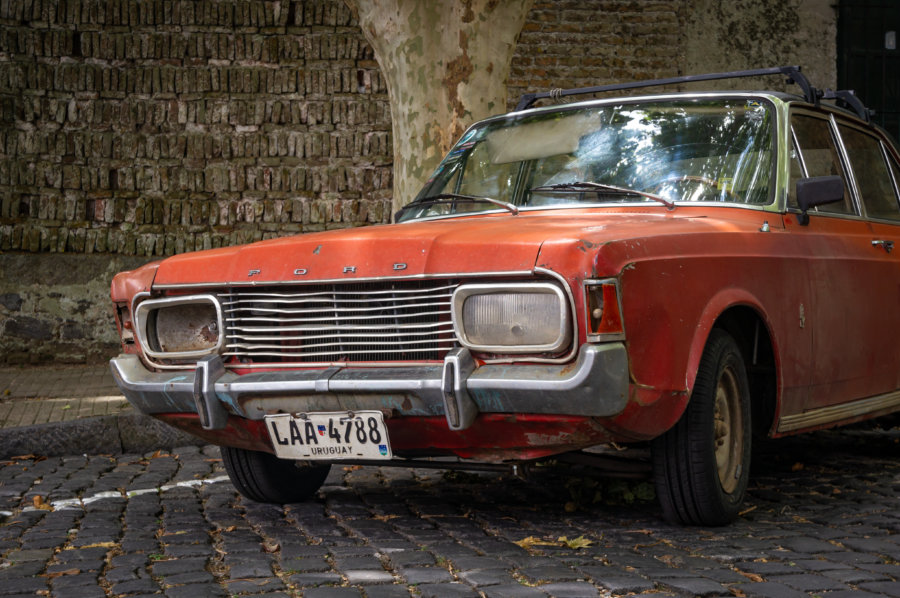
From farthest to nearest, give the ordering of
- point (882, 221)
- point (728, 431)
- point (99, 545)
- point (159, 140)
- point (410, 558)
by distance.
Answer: point (159, 140)
point (882, 221)
point (728, 431)
point (99, 545)
point (410, 558)

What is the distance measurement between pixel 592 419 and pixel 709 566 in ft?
2.00

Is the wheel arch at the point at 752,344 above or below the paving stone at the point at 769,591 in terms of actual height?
above

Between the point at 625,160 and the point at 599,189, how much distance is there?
9.9 inches

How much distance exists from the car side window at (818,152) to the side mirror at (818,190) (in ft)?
0.55

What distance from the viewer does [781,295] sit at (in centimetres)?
476

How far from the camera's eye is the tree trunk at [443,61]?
7945mm

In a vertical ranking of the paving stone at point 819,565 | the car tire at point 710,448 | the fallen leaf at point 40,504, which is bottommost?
the fallen leaf at point 40,504

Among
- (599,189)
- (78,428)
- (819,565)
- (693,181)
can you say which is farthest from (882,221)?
(78,428)

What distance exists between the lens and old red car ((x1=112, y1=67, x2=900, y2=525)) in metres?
3.95

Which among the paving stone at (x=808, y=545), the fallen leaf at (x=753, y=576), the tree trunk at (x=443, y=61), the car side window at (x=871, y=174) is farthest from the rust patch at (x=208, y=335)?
the tree trunk at (x=443, y=61)

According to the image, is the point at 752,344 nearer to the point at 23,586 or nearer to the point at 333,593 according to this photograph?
the point at 333,593

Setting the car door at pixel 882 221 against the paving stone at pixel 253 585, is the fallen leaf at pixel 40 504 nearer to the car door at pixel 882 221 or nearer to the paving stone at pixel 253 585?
the paving stone at pixel 253 585

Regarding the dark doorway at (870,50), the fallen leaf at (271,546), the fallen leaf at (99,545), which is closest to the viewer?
the fallen leaf at (271,546)

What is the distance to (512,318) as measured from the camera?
399 centimetres
